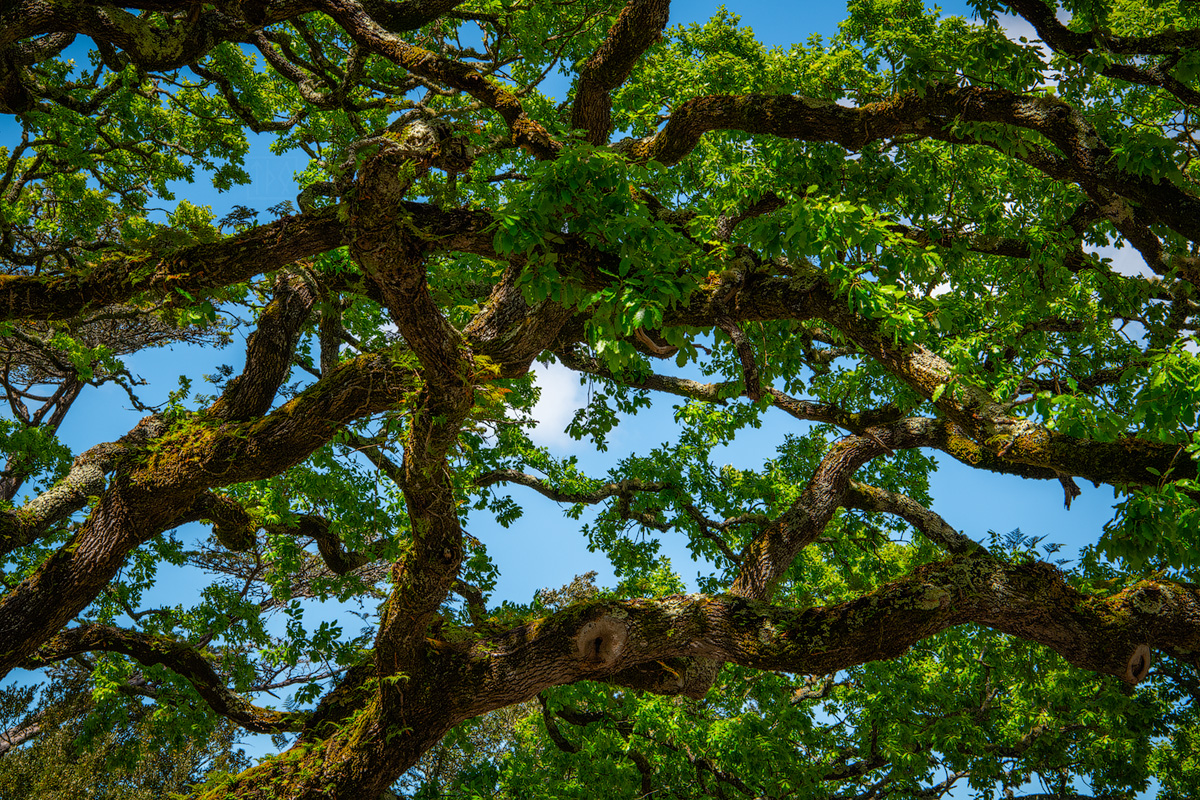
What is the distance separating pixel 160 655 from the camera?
686 centimetres

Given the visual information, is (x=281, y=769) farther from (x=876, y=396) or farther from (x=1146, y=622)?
A: (x=876, y=396)

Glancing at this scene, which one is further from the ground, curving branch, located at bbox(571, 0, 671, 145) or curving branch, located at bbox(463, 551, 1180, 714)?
curving branch, located at bbox(571, 0, 671, 145)

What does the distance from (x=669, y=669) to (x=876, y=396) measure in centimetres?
617

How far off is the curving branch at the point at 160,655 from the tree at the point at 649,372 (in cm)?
4

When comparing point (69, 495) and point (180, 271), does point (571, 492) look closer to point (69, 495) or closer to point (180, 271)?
point (69, 495)

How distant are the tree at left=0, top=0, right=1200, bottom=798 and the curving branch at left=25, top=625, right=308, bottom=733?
0.04 metres

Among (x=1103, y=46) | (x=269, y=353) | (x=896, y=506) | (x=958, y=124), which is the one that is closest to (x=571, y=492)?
(x=896, y=506)

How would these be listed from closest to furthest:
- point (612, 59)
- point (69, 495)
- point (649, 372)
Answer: point (612, 59) → point (69, 495) → point (649, 372)

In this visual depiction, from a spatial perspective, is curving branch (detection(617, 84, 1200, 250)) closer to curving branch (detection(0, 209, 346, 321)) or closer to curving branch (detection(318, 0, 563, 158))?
curving branch (detection(318, 0, 563, 158))

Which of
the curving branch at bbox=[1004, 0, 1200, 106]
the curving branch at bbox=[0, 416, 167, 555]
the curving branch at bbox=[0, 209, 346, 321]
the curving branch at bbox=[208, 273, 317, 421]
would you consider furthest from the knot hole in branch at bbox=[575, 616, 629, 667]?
the curving branch at bbox=[1004, 0, 1200, 106]

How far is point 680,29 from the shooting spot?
11.3m

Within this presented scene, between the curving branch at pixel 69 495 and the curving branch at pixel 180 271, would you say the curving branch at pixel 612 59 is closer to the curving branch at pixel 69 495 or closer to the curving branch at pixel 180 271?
the curving branch at pixel 180 271

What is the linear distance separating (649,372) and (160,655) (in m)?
6.31

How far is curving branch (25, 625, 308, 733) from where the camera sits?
6625 millimetres
